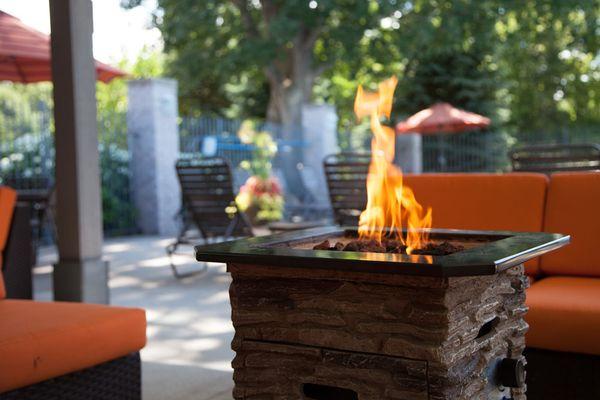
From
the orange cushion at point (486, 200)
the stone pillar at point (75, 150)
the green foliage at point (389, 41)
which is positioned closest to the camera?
the orange cushion at point (486, 200)

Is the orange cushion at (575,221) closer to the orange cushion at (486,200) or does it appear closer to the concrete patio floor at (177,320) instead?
the orange cushion at (486,200)

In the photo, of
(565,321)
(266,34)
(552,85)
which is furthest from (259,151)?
(552,85)

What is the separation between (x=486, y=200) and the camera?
3.17 metres

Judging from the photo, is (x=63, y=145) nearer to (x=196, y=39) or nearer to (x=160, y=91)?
(x=160, y=91)

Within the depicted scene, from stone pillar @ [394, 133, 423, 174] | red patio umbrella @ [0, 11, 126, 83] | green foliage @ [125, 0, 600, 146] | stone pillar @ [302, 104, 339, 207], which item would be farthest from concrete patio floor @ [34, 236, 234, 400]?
green foliage @ [125, 0, 600, 146]

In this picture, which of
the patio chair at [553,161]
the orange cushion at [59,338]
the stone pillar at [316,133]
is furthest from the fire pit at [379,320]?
the stone pillar at [316,133]

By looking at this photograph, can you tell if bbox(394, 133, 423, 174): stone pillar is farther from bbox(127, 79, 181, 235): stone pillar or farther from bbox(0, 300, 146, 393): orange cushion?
bbox(0, 300, 146, 393): orange cushion

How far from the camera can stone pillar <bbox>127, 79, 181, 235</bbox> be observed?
1070 cm

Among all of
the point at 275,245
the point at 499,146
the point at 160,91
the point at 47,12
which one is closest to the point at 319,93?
the point at 499,146

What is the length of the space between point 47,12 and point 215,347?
1.90 metres

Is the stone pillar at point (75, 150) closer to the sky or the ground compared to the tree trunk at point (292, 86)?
closer to the ground

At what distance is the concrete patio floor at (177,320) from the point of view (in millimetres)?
2949

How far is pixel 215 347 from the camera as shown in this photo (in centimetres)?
362

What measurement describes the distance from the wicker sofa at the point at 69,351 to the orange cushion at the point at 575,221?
1674 mm
